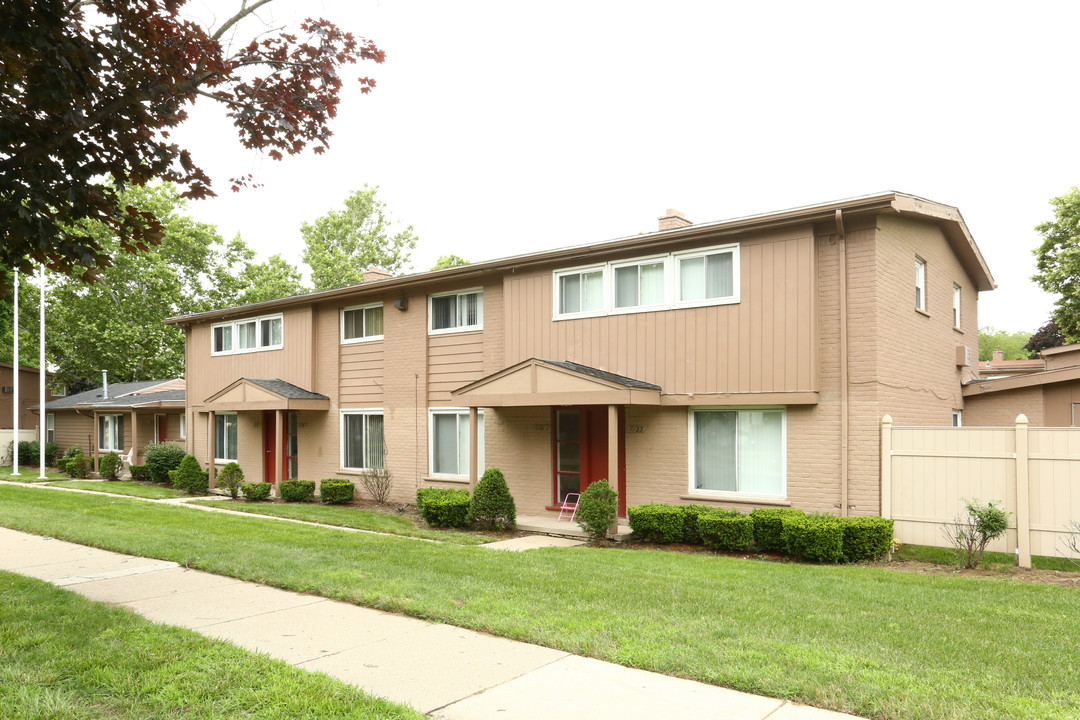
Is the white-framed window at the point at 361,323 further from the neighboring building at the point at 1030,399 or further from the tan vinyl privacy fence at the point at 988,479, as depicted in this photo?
the neighboring building at the point at 1030,399

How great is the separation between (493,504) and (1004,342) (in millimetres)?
83185

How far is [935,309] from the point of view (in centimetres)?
1399

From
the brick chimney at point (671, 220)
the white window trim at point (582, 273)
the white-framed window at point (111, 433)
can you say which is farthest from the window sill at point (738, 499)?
the white-framed window at point (111, 433)

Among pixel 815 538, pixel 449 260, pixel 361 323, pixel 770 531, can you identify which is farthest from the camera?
pixel 449 260

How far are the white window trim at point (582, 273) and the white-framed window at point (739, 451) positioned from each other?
259cm

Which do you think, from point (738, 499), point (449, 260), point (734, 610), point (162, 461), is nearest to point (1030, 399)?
point (738, 499)

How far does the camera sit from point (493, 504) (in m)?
13.1

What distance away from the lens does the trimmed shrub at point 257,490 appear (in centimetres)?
1848

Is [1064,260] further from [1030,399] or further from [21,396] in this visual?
[21,396]

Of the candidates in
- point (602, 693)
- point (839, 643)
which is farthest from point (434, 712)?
point (839, 643)

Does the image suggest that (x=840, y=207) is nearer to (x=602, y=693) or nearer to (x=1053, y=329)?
(x=602, y=693)

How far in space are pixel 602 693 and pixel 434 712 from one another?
1.04m

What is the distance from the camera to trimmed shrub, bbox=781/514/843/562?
1001 centimetres

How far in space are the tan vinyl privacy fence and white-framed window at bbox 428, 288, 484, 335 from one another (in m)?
8.50
